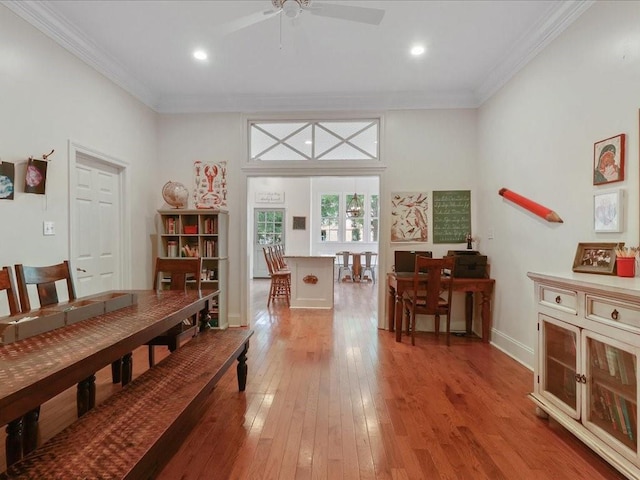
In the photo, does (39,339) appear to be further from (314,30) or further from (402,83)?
(402,83)

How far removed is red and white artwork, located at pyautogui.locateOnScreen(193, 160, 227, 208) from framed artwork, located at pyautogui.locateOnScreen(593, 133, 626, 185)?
12.7ft

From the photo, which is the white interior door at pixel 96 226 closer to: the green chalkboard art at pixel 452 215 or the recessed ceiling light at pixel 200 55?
the recessed ceiling light at pixel 200 55

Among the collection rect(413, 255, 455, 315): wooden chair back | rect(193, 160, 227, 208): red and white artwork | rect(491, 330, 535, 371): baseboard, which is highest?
rect(193, 160, 227, 208): red and white artwork

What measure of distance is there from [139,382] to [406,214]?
348 cm

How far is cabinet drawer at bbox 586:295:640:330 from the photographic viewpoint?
1511 millimetres

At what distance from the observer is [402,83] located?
3885 millimetres

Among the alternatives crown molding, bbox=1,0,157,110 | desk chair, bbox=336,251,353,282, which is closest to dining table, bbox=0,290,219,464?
crown molding, bbox=1,0,157,110

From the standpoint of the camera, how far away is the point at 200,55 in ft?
10.8

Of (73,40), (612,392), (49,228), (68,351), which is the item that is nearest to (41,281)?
(49,228)

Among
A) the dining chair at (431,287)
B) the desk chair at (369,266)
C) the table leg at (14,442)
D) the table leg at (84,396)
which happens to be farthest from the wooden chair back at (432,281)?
the desk chair at (369,266)

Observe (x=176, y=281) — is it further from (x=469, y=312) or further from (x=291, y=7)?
(x=469, y=312)

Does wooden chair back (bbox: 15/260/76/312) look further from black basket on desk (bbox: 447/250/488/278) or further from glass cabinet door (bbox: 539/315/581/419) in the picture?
black basket on desk (bbox: 447/250/488/278)

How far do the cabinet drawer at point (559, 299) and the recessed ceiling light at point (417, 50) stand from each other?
97.1 inches

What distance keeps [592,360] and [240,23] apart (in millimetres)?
3315
